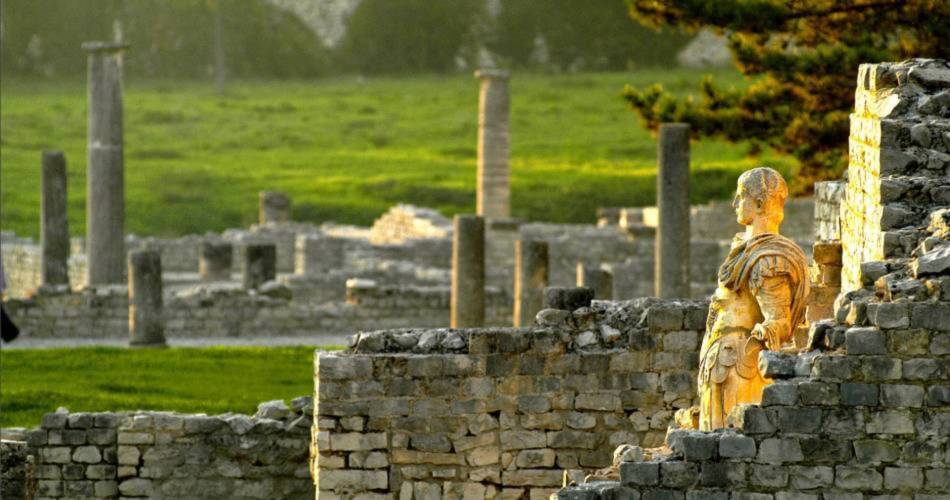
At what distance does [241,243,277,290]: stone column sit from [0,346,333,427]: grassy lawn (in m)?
5.18

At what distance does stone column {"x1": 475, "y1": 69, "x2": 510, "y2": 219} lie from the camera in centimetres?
4225

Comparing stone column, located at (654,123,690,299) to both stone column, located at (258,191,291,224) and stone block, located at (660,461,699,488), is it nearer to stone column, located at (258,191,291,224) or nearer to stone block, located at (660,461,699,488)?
stone block, located at (660,461,699,488)

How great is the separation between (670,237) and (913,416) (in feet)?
55.5

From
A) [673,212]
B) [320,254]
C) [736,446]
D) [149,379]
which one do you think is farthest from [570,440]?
[320,254]

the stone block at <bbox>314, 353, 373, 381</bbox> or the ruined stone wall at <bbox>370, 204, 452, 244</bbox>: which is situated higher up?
the ruined stone wall at <bbox>370, 204, 452, 244</bbox>

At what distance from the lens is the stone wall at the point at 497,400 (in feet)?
49.8

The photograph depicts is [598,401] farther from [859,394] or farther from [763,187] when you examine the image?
[859,394]

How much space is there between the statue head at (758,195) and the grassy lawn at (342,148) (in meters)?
39.8

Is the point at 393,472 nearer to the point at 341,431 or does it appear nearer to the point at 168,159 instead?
the point at 341,431

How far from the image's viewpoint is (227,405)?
74.8ft

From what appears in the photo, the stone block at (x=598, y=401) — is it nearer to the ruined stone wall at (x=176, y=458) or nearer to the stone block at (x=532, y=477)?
the stone block at (x=532, y=477)

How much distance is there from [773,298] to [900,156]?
111 cm

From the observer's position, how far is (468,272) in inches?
1110

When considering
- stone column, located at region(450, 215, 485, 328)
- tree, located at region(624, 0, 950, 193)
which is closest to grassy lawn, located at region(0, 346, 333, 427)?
stone column, located at region(450, 215, 485, 328)
